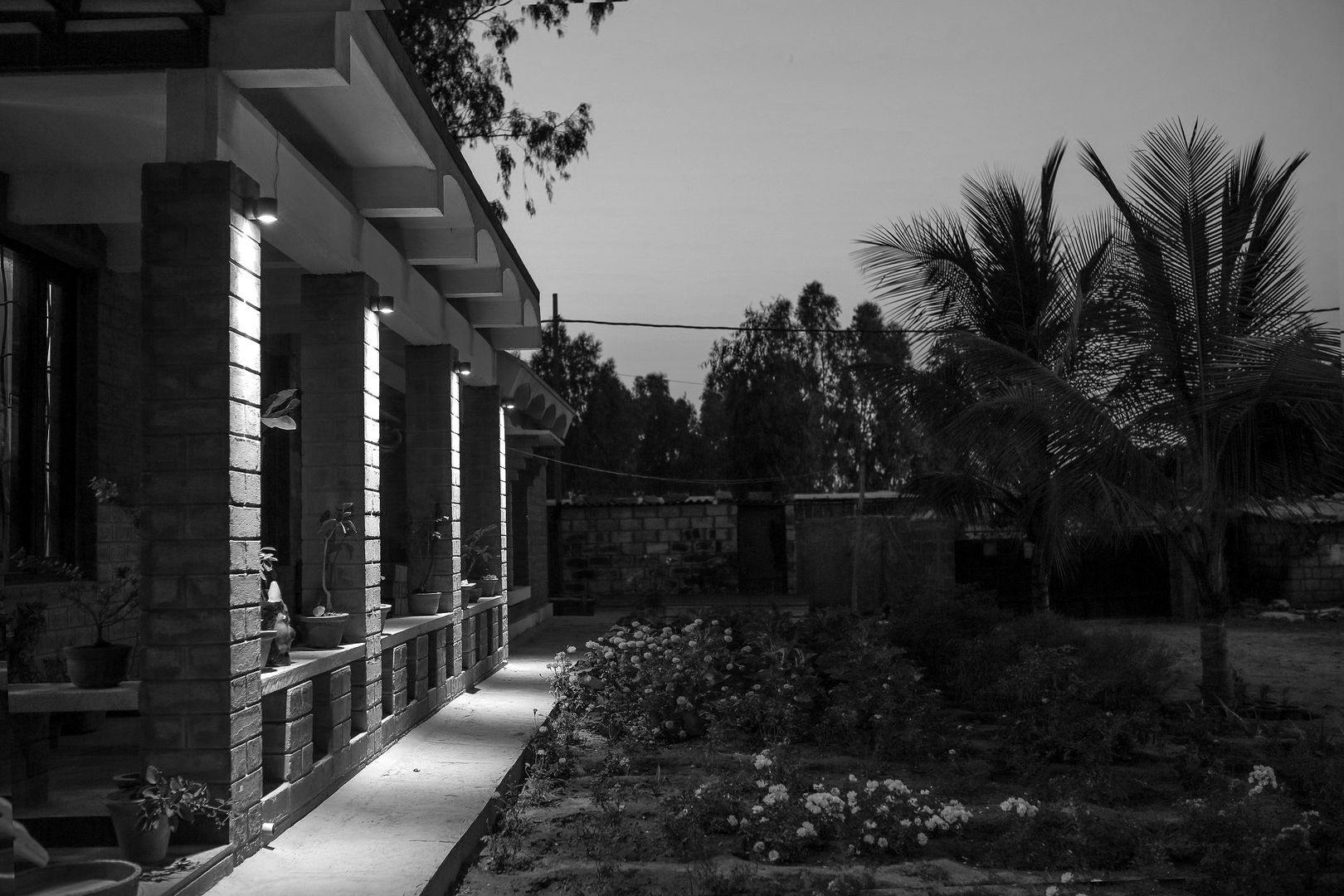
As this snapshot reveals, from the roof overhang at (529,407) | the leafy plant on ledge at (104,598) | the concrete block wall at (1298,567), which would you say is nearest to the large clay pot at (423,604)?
the leafy plant on ledge at (104,598)

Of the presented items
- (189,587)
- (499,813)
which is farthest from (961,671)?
(189,587)

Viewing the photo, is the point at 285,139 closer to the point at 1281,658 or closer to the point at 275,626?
the point at 275,626

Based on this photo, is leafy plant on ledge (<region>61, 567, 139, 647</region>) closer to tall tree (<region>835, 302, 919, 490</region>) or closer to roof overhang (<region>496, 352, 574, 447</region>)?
roof overhang (<region>496, 352, 574, 447</region>)

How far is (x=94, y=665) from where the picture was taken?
14.9ft

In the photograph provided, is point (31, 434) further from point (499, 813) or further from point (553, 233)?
point (553, 233)

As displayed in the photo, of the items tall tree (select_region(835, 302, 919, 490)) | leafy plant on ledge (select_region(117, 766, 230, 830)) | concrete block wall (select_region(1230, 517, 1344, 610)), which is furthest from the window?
tall tree (select_region(835, 302, 919, 490))

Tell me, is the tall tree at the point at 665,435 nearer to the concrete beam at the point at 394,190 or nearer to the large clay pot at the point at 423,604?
the large clay pot at the point at 423,604

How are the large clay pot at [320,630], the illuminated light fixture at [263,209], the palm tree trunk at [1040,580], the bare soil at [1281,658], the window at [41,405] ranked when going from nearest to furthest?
the illuminated light fixture at [263,209] → the large clay pot at [320,630] → the window at [41,405] → the bare soil at [1281,658] → the palm tree trunk at [1040,580]

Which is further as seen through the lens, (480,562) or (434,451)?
(480,562)

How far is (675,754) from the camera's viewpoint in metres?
7.84

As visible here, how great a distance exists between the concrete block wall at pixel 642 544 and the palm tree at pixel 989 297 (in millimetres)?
10165

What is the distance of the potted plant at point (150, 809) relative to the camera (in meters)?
4.05

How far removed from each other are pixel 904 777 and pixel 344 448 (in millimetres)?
4003

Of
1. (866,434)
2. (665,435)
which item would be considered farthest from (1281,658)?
(665,435)
